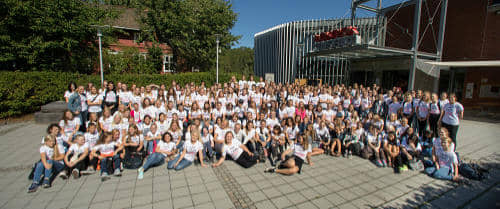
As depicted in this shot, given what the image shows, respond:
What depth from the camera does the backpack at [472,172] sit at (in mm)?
5162

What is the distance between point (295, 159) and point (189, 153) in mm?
2822

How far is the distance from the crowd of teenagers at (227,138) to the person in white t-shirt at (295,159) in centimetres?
2

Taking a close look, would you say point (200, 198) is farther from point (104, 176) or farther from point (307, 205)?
point (104, 176)

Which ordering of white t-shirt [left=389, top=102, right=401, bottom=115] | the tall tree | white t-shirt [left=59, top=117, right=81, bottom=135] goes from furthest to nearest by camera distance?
the tall tree < white t-shirt [left=389, top=102, right=401, bottom=115] < white t-shirt [left=59, top=117, right=81, bottom=135]

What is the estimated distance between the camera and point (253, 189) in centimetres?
462

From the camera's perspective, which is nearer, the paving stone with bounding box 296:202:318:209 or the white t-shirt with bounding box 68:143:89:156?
the paving stone with bounding box 296:202:318:209

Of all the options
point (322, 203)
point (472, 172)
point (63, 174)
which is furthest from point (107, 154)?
point (472, 172)

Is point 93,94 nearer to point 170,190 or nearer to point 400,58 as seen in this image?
point 170,190

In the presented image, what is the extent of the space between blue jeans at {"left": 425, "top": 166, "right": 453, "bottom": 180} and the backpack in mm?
458

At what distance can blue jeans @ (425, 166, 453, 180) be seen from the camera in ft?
16.9

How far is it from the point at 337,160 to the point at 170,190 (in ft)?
15.2

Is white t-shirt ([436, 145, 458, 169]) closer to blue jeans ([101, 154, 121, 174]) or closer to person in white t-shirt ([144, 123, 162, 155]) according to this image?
person in white t-shirt ([144, 123, 162, 155])

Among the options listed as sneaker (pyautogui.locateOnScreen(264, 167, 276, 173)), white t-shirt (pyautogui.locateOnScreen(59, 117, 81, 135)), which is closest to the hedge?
white t-shirt (pyautogui.locateOnScreen(59, 117, 81, 135))

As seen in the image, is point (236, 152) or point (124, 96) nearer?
point (236, 152)
